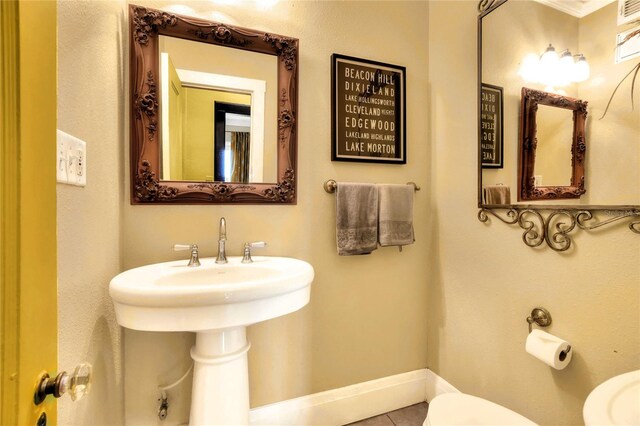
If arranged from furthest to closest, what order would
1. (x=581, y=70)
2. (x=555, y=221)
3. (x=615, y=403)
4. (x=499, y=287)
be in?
(x=499, y=287), (x=555, y=221), (x=581, y=70), (x=615, y=403)

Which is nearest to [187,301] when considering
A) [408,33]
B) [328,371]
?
[328,371]

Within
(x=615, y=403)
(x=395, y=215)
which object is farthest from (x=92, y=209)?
(x=615, y=403)

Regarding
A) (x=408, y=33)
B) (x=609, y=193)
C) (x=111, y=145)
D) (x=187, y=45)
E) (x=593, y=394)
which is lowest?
(x=593, y=394)

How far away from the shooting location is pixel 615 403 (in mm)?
610

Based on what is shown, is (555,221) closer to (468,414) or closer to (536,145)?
(536,145)

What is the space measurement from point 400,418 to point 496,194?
4.14 ft

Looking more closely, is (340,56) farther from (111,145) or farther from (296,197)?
(111,145)

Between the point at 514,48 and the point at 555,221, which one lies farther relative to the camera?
the point at 514,48

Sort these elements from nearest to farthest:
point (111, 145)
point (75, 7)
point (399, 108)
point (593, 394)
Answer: point (593, 394), point (75, 7), point (111, 145), point (399, 108)

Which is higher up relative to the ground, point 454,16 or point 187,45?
point 454,16

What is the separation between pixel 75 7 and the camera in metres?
0.74

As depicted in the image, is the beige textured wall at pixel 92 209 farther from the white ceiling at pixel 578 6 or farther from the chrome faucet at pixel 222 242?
the white ceiling at pixel 578 6

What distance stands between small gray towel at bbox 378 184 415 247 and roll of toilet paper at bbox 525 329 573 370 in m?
0.65

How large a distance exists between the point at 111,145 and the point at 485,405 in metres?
1.70
